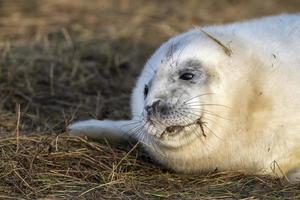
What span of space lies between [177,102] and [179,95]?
0.06 m

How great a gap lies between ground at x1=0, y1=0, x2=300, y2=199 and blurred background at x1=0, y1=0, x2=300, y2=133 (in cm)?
1

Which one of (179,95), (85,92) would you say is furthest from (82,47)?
(179,95)

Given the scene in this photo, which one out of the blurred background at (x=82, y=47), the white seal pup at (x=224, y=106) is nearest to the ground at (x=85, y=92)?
the blurred background at (x=82, y=47)

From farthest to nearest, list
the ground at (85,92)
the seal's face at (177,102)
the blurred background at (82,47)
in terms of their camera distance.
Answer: the blurred background at (82,47), the ground at (85,92), the seal's face at (177,102)

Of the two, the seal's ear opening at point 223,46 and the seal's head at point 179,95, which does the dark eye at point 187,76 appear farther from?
the seal's ear opening at point 223,46

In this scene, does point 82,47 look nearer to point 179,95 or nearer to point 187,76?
point 187,76

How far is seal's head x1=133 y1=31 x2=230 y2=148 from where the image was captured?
14.0ft

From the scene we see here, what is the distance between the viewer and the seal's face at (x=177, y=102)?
14.0 ft

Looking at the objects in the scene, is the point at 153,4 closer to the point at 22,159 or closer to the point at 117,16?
the point at 117,16

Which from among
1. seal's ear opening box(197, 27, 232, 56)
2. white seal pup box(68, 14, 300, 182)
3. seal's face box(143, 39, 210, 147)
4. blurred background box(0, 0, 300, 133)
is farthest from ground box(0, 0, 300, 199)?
seal's ear opening box(197, 27, 232, 56)

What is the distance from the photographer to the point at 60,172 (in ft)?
15.4

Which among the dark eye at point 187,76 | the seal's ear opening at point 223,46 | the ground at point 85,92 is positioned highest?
the seal's ear opening at point 223,46

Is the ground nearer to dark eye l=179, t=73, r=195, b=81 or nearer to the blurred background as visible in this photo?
the blurred background

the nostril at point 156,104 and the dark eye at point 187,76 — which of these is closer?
the nostril at point 156,104
